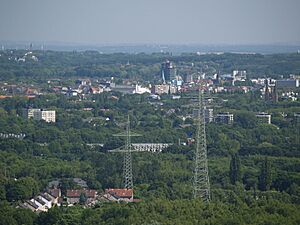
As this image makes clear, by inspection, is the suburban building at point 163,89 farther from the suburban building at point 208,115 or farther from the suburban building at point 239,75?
the suburban building at point 208,115

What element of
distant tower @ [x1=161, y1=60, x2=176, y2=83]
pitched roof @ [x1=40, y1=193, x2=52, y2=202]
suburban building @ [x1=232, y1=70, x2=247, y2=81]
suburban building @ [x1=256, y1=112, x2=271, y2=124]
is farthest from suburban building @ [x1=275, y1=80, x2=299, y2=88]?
pitched roof @ [x1=40, y1=193, x2=52, y2=202]

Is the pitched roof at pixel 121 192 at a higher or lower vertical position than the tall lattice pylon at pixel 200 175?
lower

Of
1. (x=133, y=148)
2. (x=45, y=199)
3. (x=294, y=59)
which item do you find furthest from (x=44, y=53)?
(x=45, y=199)

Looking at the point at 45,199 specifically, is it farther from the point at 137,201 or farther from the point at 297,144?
the point at 297,144

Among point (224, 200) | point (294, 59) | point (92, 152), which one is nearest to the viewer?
point (224, 200)

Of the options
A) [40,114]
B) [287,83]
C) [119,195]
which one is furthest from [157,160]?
[287,83]

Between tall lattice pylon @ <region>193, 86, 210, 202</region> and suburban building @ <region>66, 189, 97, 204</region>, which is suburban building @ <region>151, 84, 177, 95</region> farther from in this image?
suburban building @ <region>66, 189, 97, 204</region>

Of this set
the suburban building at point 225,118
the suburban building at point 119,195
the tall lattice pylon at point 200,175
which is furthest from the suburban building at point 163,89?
the suburban building at point 119,195
